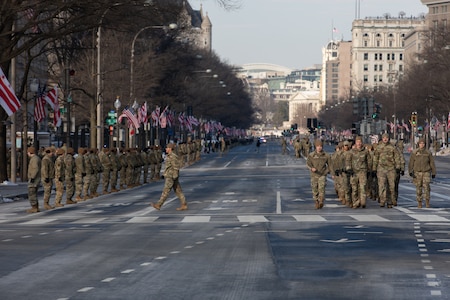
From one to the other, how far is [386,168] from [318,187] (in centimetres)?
188

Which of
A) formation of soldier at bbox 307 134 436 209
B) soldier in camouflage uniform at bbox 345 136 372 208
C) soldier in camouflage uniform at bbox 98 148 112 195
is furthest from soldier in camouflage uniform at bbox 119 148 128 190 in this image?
soldier in camouflage uniform at bbox 345 136 372 208

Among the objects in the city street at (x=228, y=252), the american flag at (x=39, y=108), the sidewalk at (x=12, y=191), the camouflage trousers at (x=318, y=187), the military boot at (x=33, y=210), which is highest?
the american flag at (x=39, y=108)

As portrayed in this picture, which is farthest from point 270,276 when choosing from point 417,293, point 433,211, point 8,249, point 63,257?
point 433,211

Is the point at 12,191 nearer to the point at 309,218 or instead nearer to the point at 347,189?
the point at 347,189

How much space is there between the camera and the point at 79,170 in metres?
38.4

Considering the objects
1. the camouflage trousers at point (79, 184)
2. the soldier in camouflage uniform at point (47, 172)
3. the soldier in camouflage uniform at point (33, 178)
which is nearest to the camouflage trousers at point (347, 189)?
the soldier in camouflage uniform at point (47, 172)

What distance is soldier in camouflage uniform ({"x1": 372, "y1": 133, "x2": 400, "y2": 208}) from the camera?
1249 inches

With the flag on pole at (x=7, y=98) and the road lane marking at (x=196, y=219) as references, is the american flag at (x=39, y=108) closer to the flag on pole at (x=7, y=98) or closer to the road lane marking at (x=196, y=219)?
the flag on pole at (x=7, y=98)

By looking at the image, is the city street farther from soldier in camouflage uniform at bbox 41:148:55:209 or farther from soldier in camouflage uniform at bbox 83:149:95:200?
soldier in camouflage uniform at bbox 83:149:95:200

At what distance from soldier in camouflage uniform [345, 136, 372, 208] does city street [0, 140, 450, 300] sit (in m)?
0.69

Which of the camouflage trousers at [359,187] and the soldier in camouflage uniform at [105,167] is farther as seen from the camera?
the soldier in camouflage uniform at [105,167]

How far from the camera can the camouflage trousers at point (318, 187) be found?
31.4 metres

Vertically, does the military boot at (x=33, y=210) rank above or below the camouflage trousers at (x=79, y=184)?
below

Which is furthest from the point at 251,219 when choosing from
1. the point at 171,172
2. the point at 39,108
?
the point at 39,108
